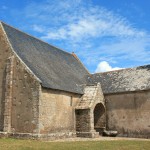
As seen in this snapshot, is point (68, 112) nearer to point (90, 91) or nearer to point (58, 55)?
point (90, 91)

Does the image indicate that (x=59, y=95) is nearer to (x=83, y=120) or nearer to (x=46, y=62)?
(x=83, y=120)

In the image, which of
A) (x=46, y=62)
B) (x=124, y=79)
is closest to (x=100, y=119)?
(x=124, y=79)

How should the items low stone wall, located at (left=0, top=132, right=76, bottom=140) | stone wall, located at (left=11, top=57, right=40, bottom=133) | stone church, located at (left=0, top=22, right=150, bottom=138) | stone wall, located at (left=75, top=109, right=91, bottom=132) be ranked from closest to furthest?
low stone wall, located at (left=0, top=132, right=76, bottom=140), stone wall, located at (left=11, top=57, right=40, bottom=133), stone church, located at (left=0, top=22, right=150, bottom=138), stone wall, located at (left=75, top=109, right=91, bottom=132)

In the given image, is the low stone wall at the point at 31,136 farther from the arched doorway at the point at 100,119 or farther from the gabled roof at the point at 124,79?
the gabled roof at the point at 124,79

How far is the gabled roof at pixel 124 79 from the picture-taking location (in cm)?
2352

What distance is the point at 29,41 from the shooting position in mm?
23031

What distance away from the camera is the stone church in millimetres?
17828

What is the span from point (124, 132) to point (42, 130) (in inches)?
350

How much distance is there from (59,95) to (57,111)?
1.31 m

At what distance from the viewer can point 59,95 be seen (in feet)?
65.6

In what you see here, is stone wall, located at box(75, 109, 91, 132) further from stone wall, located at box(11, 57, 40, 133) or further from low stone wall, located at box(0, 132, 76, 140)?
stone wall, located at box(11, 57, 40, 133)

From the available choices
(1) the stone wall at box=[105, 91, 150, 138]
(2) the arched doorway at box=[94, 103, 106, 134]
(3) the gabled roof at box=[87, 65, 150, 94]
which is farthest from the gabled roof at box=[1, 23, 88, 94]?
(1) the stone wall at box=[105, 91, 150, 138]

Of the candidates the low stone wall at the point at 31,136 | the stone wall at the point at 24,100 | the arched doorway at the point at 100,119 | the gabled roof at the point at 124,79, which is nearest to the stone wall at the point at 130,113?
the arched doorway at the point at 100,119

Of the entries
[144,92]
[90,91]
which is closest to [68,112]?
[90,91]
